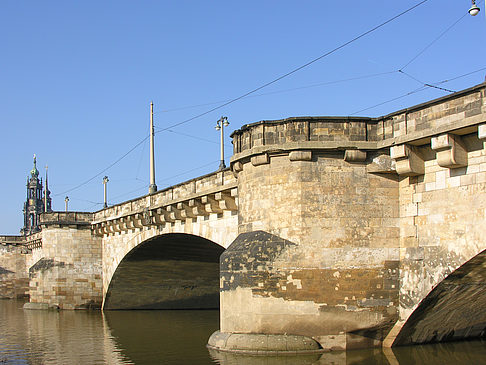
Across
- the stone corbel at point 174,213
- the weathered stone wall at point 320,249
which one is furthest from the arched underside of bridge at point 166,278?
the weathered stone wall at point 320,249

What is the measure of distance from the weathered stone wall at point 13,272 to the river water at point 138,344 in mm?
19030

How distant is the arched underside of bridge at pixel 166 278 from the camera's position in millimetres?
31797

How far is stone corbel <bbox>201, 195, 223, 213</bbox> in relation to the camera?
2122 cm

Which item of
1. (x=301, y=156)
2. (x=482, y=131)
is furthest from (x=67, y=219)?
(x=482, y=131)

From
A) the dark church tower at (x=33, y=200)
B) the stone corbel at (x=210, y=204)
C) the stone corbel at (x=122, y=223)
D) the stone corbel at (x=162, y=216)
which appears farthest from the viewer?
the dark church tower at (x=33, y=200)

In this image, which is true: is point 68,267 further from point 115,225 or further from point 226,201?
point 226,201

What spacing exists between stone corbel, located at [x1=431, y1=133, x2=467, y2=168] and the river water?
4.74 meters

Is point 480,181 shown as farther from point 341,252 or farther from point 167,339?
point 167,339

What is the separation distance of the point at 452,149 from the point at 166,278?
25.0 m

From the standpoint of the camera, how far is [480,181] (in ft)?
43.0

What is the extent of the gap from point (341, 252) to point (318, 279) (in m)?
0.89

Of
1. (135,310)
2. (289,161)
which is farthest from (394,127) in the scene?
(135,310)

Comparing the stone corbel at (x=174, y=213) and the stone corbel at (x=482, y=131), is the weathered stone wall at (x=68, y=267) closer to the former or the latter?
the stone corbel at (x=174, y=213)

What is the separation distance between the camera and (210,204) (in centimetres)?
2142
